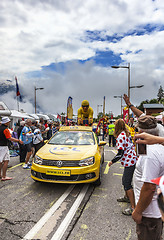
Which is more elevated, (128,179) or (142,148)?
(142,148)

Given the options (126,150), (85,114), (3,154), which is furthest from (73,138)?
(85,114)

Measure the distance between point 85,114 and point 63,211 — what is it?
5.64 metres

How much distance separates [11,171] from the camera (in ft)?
19.1

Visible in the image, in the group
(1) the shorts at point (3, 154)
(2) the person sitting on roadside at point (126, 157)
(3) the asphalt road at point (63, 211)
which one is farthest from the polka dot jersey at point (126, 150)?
(1) the shorts at point (3, 154)

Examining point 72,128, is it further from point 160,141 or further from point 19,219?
point 160,141

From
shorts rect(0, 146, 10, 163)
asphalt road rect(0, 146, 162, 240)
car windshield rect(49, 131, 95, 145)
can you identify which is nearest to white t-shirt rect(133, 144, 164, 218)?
asphalt road rect(0, 146, 162, 240)

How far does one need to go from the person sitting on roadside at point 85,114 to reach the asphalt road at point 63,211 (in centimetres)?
400

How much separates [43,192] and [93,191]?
3.81 ft

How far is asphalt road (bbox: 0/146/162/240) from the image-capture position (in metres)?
2.49

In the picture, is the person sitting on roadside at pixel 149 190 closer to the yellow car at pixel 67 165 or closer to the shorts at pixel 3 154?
the yellow car at pixel 67 165

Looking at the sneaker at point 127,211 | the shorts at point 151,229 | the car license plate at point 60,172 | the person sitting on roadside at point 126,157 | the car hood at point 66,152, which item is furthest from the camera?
the car hood at point 66,152

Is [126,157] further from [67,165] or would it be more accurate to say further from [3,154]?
[3,154]

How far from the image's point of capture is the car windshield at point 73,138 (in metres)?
5.16

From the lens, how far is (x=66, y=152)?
14.2 feet
